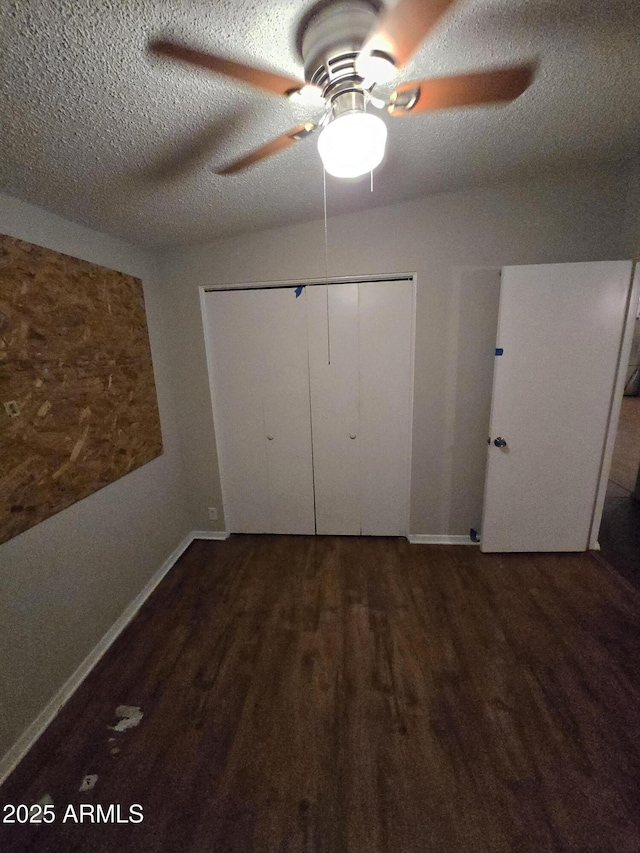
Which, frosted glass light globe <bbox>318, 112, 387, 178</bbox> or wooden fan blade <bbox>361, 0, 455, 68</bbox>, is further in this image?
frosted glass light globe <bbox>318, 112, 387, 178</bbox>

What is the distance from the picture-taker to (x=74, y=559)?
1.49 metres

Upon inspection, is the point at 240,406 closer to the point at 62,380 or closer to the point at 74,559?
the point at 62,380

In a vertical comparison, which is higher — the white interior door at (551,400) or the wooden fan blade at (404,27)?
the wooden fan blade at (404,27)

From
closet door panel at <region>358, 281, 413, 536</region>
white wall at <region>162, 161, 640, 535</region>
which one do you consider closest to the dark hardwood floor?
closet door panel at <region>358, 281, 413, 536</region>

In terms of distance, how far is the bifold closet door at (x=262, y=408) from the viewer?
219 cm

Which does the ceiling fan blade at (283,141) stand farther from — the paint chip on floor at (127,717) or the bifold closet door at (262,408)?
the paint chip on floor at (127,717)

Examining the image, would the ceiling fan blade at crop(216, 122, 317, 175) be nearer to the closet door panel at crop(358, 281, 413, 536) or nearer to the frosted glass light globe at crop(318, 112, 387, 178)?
the frosted glass light globe at crop(318, 112, 387, 178)

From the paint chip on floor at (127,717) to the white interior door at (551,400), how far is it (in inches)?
87.1

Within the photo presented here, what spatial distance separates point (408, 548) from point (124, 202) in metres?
2.73

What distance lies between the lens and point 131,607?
6.02 ft

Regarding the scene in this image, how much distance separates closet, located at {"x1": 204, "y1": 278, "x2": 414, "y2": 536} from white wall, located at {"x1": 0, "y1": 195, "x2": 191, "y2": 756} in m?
0.50

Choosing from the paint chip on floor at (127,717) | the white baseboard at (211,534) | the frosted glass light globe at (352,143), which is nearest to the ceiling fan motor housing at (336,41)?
the frosted glass light globe at (352,143)

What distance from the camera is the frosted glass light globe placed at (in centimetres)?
74

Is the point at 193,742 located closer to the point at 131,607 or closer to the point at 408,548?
the point at 131,607
